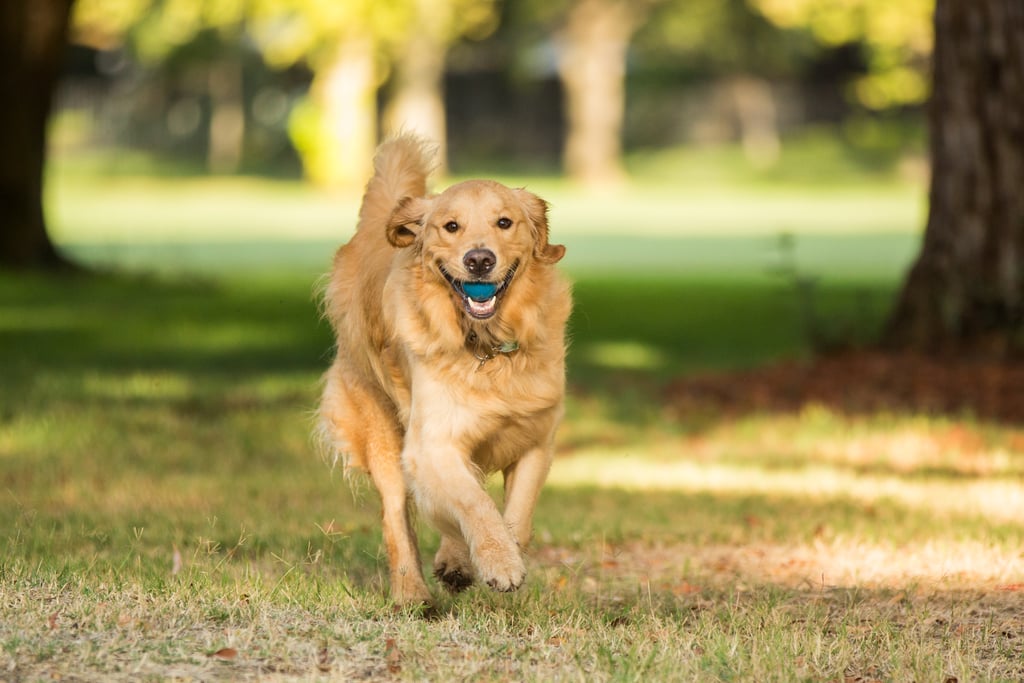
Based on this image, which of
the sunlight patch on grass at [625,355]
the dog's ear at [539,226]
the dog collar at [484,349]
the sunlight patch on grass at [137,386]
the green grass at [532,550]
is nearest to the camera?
the green grass at [532,550]

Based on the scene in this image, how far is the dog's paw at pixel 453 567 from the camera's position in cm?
611

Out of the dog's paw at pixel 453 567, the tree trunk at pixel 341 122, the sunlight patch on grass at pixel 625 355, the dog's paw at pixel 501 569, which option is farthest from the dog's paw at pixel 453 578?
the tree trunk at pixel 341 122

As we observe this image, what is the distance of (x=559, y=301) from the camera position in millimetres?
6047

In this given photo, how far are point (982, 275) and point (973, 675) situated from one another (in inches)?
304

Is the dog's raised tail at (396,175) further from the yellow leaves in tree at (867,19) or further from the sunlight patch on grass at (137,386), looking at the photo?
the yellow leaves in tree at (867,19)

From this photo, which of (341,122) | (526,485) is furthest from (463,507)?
(341,122)

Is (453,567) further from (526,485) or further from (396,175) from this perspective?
(396,175)

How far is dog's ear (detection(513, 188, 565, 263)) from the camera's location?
19.5ft

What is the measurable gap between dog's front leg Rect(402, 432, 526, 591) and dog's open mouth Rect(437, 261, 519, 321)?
17.6 inches

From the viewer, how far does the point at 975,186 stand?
12.2m

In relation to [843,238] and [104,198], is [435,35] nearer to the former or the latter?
[104,198]

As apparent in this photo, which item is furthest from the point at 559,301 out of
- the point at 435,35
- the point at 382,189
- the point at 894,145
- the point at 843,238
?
the point at 894,145

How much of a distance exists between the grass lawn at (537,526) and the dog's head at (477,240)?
113 centimetres

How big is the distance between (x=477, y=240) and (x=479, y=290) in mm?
173
